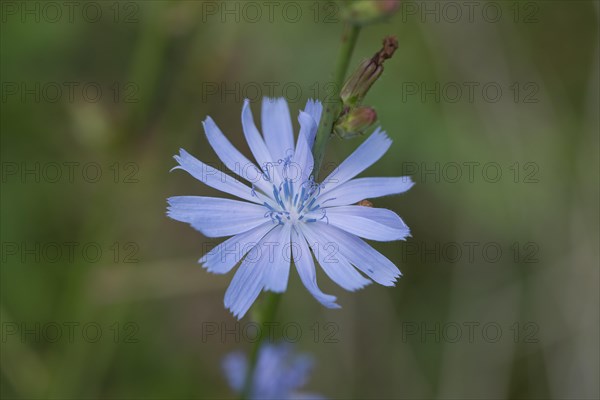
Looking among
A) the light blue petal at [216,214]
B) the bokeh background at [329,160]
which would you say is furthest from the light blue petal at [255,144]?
the bokeh background at [329,160]

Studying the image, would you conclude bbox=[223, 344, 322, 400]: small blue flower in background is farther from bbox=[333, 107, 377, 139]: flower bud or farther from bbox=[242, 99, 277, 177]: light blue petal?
bbox=[333, 107, 377, 139]: flower bud

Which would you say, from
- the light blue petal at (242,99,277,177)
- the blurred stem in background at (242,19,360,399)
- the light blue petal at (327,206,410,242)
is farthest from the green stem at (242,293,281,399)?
the light blue petal at (242,99,277,177)

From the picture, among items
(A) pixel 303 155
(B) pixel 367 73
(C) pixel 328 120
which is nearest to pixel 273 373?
(A) pixel 303 155

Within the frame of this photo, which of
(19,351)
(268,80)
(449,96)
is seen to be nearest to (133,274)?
(19,351)

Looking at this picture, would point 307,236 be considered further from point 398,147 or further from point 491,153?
point 491,153

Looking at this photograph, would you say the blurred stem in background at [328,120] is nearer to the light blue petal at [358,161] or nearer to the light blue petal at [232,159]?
the light blue petal at [358,161]

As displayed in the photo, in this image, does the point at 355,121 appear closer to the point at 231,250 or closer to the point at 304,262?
the point at 304,262
